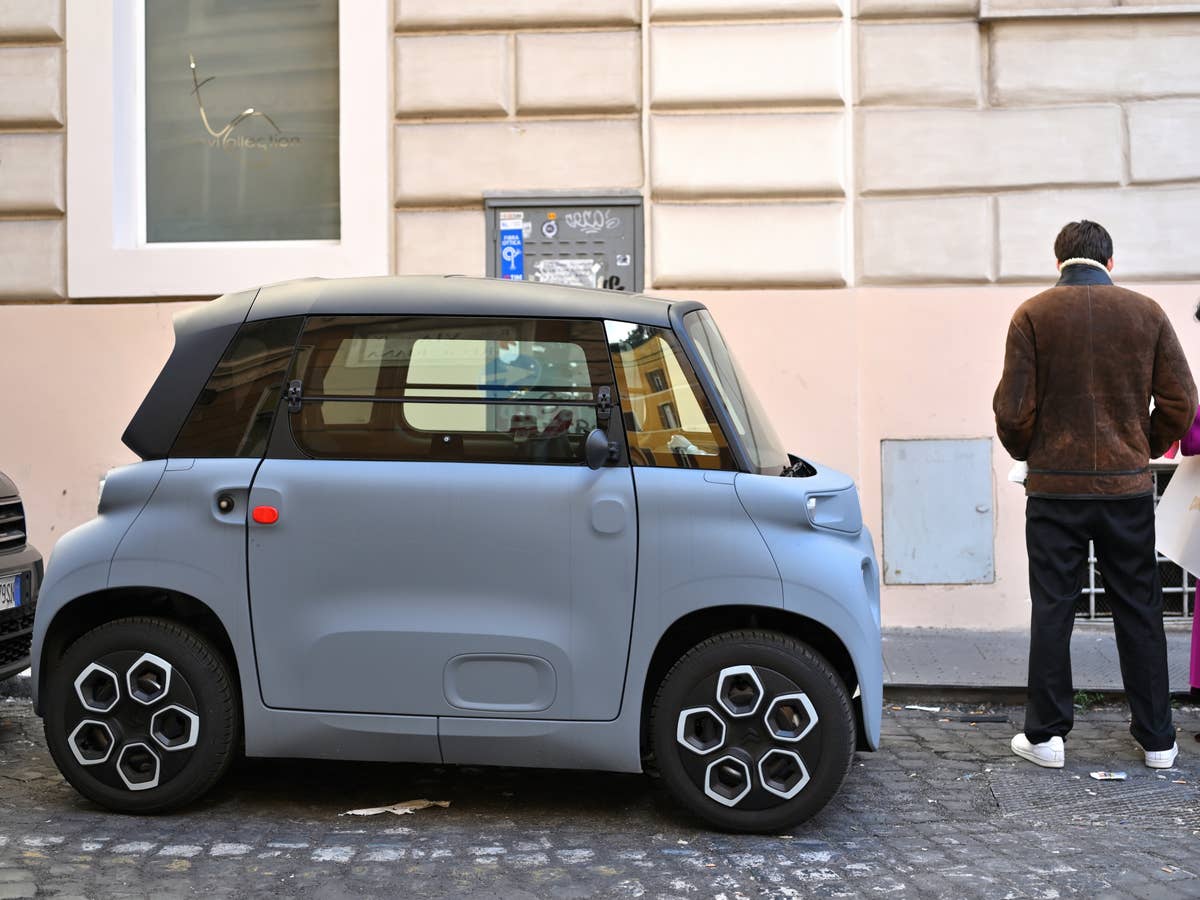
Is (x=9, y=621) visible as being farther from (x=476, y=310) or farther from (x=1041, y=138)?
(x=1041, y=138)

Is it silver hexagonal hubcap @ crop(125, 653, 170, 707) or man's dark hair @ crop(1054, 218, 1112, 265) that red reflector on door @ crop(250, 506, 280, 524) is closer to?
silver hexagonal hubcap @ crop(125, 653, 170, 707)

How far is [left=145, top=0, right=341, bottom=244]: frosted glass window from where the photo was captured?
8.63 meters

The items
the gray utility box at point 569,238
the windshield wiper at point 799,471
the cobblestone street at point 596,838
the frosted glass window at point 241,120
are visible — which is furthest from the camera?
the frosted glass window at point 241,120

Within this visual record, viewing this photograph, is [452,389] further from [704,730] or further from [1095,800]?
[1095,800]

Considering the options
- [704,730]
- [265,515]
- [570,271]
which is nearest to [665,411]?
[704,730]

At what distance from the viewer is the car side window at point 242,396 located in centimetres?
451

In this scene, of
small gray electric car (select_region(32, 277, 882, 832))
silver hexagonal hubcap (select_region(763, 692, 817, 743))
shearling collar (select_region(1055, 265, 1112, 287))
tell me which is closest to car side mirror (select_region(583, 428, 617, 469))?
small gray electric car (select_region(32, 277, 882, 832))

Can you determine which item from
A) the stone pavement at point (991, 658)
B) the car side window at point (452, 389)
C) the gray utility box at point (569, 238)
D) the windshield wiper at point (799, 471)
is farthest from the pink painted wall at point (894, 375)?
the car side window at point (452, 389)

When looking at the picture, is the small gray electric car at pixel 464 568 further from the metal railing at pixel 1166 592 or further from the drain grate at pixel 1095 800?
the metal railing at pixel 1166 592

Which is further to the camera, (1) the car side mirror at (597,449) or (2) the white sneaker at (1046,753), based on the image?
(2) the white sneaker at (1046,753)

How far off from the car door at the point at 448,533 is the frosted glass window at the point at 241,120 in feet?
14.5

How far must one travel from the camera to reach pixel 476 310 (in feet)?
14.7

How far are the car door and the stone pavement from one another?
2.60 metres

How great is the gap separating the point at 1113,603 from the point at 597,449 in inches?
90.5
